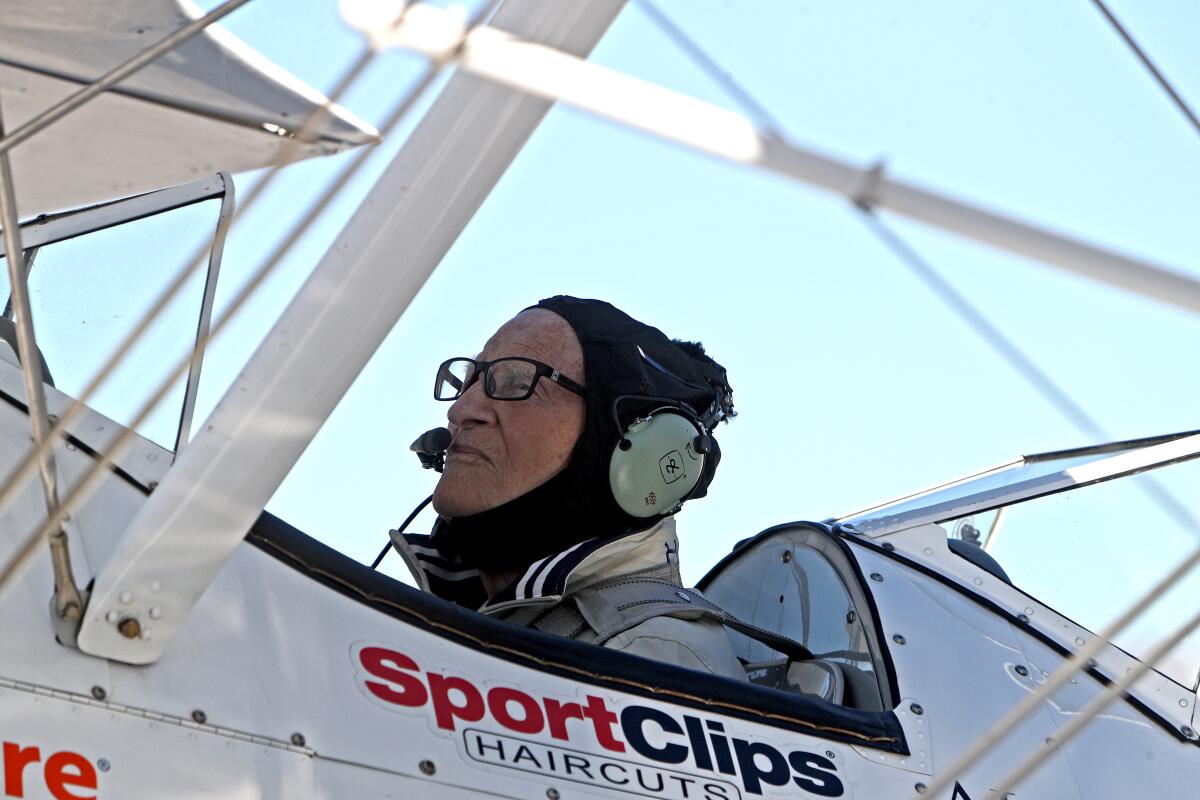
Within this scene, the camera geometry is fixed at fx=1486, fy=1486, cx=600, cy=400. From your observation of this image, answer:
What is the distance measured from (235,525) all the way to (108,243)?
4.53 ft

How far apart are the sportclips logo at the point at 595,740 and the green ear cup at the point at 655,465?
965 millimetres

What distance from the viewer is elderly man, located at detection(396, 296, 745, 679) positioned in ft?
9.89

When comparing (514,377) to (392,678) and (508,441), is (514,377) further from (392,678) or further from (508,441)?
(392,678)

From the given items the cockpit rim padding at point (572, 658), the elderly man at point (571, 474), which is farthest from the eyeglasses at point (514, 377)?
the cockpit rim padding at point (572, 658)

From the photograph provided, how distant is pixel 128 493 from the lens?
82.4 inches

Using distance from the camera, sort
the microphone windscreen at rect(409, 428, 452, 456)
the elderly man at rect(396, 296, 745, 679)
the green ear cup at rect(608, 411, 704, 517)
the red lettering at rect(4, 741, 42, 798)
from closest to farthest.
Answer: the red lettering at rect(4, 741, 42, 798) < the elderly man at rect(396, 296, 745, 679) < the green ear cup at rect(608, 411, 704, 517) < the microphone windscreen at rect(409, 428, 452, 456)

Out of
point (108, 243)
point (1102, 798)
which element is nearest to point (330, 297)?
point (108, 243)

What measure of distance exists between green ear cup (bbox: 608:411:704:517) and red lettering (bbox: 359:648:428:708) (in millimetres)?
1155

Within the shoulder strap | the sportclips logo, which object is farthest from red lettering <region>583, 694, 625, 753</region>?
the shoulder strap

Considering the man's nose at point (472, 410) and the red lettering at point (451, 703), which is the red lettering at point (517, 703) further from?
the man's nose at point (472, 410)

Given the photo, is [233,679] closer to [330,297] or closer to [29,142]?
[330,297]

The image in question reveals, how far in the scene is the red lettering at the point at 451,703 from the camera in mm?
2104

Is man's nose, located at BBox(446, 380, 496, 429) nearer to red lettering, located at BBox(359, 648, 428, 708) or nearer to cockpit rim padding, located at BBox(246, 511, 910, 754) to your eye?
cockpit rim padding, located at BBox(246, 511, 910, 754)

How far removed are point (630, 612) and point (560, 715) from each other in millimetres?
728
